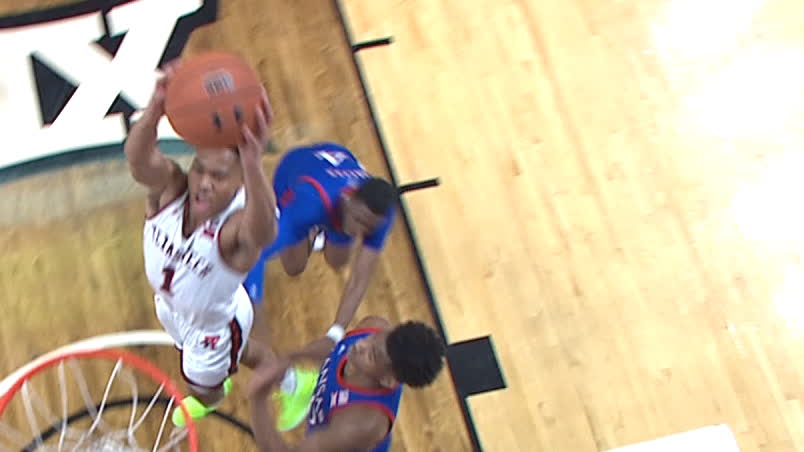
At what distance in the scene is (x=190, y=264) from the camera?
1741mm

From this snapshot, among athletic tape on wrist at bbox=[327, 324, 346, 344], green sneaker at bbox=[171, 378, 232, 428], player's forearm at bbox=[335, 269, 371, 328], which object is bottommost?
green sneaker at bbox=[171, 378, 232, 428]

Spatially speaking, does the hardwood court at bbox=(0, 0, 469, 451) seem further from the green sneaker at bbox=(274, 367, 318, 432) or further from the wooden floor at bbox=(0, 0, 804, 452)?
the green sneaker at bbox=(274, 367, 318, 432)

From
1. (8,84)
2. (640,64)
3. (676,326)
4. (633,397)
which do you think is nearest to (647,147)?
(640,64)

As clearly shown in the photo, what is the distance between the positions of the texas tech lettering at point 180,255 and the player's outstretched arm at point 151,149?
11cm

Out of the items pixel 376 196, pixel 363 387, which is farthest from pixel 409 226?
pixel 363 387

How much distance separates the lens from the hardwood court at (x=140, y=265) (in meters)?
2.47

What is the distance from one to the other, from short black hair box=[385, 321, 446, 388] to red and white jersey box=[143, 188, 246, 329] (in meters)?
0.39

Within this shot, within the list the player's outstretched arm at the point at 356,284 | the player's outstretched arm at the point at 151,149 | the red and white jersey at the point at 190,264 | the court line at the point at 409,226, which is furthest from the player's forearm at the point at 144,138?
the court line at the point at 409,226

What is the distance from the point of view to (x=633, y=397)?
254 cm

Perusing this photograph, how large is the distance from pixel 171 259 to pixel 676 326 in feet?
5.71

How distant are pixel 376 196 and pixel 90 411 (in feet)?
3.63

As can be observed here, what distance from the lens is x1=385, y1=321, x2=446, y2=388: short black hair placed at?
172 cm

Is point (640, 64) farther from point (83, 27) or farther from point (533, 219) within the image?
point (83, 27)

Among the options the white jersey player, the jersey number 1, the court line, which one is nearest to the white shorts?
the white jersey player
